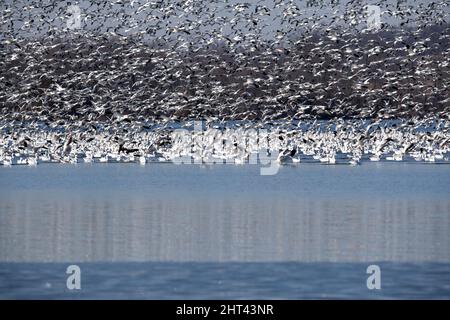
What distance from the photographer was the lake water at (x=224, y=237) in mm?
13477

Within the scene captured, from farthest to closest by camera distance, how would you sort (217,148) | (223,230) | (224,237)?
(217,148), (223,230), (224,237)

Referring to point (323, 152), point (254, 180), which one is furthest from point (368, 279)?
point (323, 152)

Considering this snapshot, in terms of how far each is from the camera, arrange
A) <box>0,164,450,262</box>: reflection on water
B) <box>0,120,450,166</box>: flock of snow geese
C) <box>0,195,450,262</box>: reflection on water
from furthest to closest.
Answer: <box>0,120,450,166</box>: flock of snow geese → <box>0,164,450,262</box>: reflection on water → <box>0,195,450,262</box>: reflection on water

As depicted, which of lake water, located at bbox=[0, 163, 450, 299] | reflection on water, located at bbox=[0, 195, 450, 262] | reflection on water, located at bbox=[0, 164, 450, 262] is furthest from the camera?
reflection on water, located at bbox=[0, 164, 450, 262]

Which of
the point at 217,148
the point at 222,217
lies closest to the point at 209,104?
the point at 217,148

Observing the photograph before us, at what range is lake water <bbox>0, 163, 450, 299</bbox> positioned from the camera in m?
13.5

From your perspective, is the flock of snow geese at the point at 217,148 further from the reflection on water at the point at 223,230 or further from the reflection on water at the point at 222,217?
the reflection on water at the point at 223,230

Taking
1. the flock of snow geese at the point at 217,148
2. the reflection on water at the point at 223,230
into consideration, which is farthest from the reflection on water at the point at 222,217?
the flock of snow geese at the point at 217,148

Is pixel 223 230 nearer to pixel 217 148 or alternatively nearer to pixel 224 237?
pixel 224 237

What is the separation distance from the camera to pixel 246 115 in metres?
72.1

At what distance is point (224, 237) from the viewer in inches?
669

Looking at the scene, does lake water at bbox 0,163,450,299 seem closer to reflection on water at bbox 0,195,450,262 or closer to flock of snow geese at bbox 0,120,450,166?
reflection on water at bbox 0,195,450,262

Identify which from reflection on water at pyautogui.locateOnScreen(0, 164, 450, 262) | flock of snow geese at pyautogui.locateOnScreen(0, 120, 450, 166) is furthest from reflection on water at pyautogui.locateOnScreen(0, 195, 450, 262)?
flock of snow geese at pyautogui.locateOnScreen(0, 120, 450, 166)
